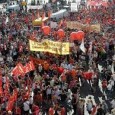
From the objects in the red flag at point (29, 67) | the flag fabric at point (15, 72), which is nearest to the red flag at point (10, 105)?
the flag fabric at point (15, 72)

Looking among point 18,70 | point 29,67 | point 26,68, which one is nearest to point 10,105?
point 18,70

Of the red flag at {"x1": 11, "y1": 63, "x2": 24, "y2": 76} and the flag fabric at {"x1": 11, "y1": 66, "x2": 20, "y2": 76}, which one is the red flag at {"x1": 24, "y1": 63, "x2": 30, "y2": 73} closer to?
the red flag at {"x1": 11, "y1": 63, "x2": 24, "y2": 76}

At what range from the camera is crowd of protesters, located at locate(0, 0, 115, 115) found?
21125 millimetres

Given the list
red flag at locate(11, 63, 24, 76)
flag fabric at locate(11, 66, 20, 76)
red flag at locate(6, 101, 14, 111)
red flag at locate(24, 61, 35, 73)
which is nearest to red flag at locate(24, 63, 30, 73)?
red flag at locate(24, 61, 35, 73)

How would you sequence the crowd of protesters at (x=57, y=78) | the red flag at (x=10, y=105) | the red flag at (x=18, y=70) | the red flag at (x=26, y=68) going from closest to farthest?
the red flag at (x=10, y=105) → the crowd of protesters at (x=57, y=78) → the red flag at (x=18, y=70) → the red flag at (x=26, y=68)

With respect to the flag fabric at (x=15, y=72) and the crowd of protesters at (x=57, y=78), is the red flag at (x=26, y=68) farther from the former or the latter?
the flag fabric at (x=15, y=72)

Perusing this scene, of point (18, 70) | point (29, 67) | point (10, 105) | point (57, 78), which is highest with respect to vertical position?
point (18, 70)

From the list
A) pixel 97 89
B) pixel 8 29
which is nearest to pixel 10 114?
pixel 97 89

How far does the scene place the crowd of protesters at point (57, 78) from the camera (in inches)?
832

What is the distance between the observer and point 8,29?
1497 inches

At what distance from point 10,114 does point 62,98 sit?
11.6 ft

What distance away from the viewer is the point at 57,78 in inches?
959

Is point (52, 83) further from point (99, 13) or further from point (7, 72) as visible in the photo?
point (99, 13)

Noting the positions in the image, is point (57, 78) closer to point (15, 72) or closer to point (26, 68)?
point (26, 68)
